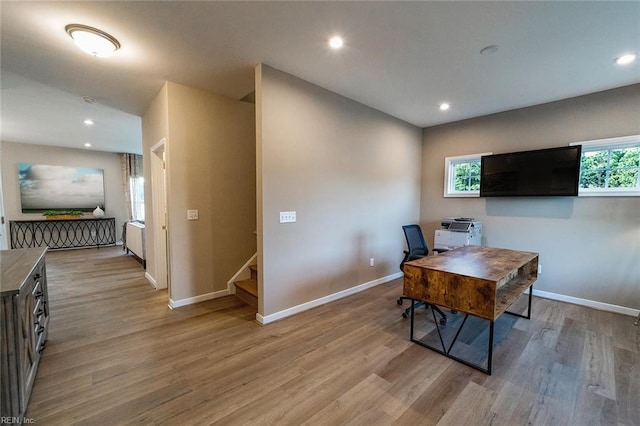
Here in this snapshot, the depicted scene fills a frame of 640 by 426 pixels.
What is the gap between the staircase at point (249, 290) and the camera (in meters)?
3.21

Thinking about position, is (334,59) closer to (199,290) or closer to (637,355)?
(199,290)

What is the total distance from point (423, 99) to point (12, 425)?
4.73 metres

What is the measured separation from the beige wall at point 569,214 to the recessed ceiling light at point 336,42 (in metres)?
3.11

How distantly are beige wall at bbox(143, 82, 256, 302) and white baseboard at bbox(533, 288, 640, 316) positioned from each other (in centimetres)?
434

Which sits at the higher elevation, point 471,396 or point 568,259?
point 568,259

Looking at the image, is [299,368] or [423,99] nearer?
[299,368]

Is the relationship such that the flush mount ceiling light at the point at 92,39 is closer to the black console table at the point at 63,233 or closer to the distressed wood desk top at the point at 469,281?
the distressed wood desk top at the point at 469,281

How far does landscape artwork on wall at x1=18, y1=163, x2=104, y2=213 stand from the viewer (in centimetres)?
638

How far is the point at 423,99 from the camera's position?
355 cm

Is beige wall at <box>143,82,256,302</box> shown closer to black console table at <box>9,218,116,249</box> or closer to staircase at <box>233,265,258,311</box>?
staircase at <box>233,265,258,311</box>

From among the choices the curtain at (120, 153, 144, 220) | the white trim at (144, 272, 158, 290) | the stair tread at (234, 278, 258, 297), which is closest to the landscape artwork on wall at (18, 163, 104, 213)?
the curtain at (120, 153, 144, 220)

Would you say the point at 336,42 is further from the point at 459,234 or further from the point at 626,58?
the point at 459,234

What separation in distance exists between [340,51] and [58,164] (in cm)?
825

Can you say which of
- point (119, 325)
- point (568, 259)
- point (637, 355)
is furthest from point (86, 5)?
point (568, 259)
